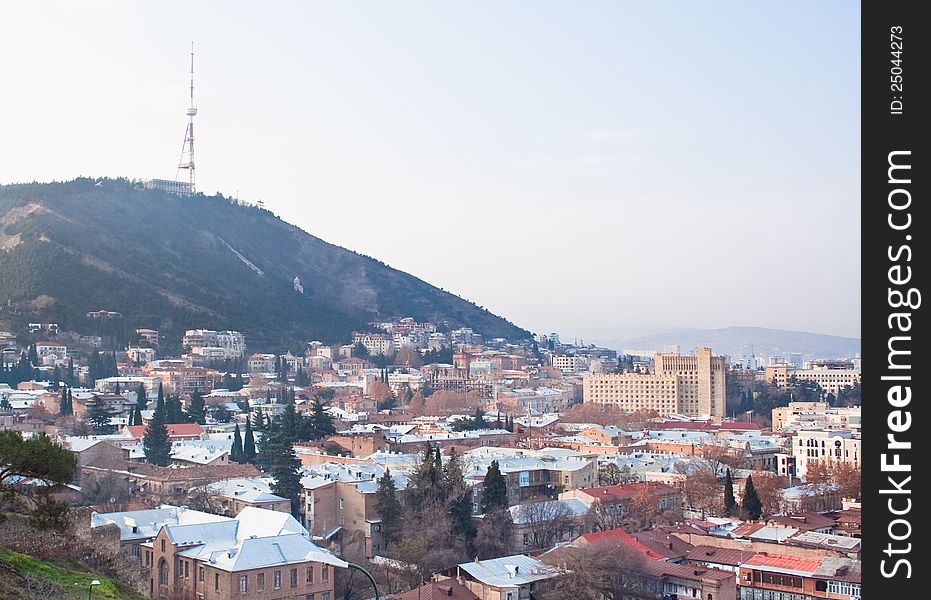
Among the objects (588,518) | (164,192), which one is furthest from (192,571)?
(164,192)

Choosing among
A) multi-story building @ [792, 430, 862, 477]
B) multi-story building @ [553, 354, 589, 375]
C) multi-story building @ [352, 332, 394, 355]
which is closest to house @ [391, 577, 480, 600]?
multi-story building @ [792, 430, 862, 477]

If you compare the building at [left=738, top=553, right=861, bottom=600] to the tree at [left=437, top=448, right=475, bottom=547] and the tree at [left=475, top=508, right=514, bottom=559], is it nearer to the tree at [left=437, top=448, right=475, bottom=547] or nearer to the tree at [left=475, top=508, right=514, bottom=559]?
the tree at [left=475, top=508, right=514, bottom=559]

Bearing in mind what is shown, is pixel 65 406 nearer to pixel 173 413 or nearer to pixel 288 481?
pixel 173 413

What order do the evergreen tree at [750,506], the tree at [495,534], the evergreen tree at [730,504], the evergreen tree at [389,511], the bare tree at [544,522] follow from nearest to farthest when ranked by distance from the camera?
the tree at [495,534] < the evergreen tree at [389,511] < the bare tree at [544,522] < the evergreen tree at [750,506] < the evergreen tree at [730,504]

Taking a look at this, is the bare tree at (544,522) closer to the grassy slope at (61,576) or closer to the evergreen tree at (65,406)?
the grassy slope at (61,576)

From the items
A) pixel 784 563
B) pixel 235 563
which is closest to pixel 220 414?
pixel 235 563

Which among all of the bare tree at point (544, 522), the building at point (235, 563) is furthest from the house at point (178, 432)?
the building at point (235, 563)
